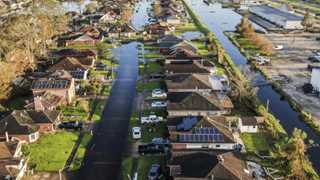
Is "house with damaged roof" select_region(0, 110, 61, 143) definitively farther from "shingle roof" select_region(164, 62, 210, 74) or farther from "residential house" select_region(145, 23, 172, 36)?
"residential house" select_region(145, 23, 172, 36)

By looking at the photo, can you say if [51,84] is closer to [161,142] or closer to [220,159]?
[161,142]

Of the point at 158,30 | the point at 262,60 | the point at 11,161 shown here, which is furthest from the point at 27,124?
the point at 158,30

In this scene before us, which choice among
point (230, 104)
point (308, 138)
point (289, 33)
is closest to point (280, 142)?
point (308, 138)

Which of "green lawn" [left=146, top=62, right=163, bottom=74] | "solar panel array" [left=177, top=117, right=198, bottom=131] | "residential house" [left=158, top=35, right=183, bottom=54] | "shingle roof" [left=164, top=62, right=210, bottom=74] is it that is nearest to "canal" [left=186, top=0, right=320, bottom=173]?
"shingle roof" [left=164, top=62, right=210, bottom=74]

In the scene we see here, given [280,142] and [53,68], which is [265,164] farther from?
[53,68]

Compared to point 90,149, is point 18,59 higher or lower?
higher
